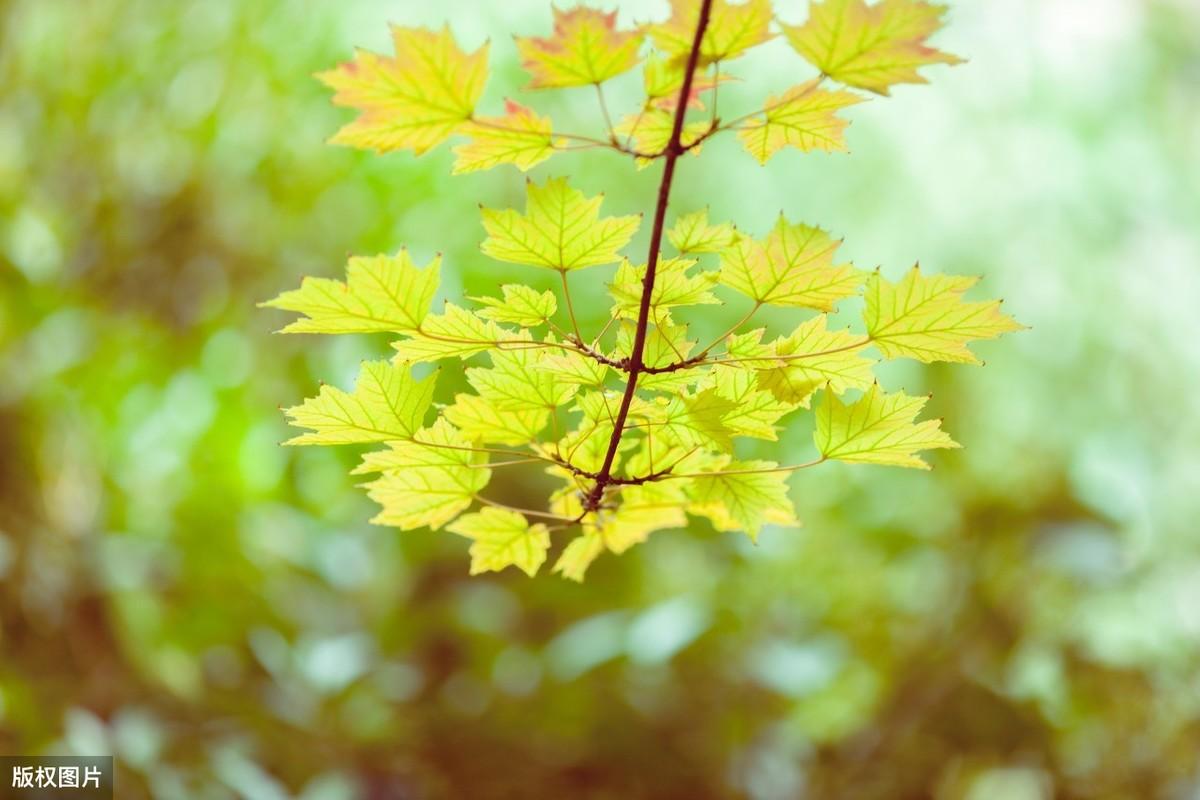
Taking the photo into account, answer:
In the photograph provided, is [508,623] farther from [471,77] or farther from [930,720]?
[471,77]

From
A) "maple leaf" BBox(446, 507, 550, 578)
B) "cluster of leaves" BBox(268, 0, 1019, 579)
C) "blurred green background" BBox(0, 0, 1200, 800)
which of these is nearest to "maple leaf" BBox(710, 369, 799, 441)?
"cluster of leaves" BBox(268, 0, 1019, 579)

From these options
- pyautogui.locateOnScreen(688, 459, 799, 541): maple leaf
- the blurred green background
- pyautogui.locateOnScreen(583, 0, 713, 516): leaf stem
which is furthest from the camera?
the blurred green background

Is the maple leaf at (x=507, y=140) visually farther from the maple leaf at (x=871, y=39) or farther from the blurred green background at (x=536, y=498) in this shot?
the blurred green background at (x=536, y=498)

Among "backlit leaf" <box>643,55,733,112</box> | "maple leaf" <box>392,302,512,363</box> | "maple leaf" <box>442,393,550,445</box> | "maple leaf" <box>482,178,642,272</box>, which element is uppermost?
"backlit leaf" <box>643,55,733,112</box>

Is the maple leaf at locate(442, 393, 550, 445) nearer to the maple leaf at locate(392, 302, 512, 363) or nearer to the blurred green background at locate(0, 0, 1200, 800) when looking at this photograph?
the maple leaf at locate(392, 302, 512, 363)

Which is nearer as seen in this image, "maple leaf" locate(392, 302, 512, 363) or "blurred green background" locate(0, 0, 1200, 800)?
"maple leaf" locate(392, 302, 512, 363)

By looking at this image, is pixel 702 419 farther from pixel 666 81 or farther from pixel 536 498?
pixel 536 498

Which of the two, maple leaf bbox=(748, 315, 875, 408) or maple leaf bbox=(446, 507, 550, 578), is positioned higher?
maple leaf bbox=(748, 315, 875, 408)
